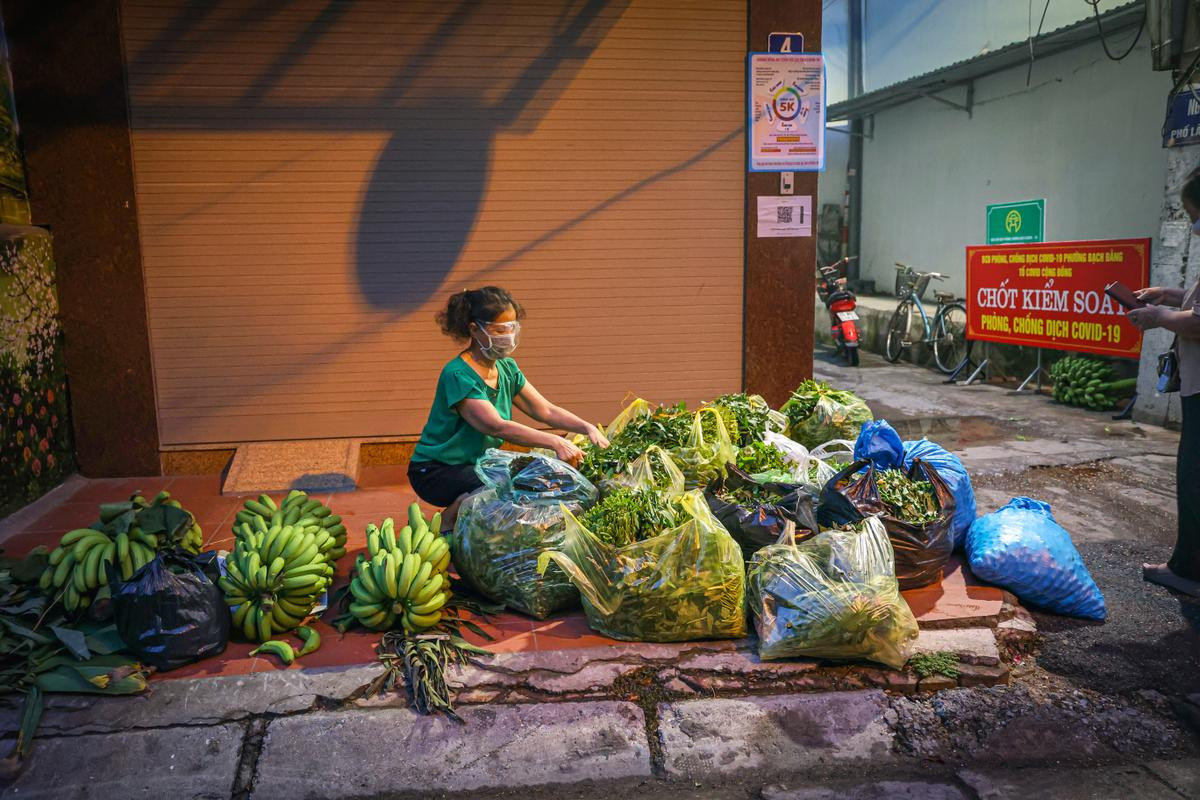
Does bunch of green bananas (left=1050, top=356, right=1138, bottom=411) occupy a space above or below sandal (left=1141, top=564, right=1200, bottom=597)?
above

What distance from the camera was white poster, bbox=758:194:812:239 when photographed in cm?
706

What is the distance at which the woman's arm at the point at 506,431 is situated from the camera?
14.9 feet

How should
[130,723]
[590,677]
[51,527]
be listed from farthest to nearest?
[51,527], [590,677], [130,723]

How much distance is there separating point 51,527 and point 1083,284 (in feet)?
31.3

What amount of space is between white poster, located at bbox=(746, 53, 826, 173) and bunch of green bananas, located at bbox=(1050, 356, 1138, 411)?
4249mm

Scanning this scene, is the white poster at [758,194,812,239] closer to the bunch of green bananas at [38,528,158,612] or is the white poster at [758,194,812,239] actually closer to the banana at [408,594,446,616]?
the banana at [408,594,446,616]

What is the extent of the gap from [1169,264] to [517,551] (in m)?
7.05

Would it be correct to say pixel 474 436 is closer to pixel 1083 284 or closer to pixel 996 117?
pixel 1083 284

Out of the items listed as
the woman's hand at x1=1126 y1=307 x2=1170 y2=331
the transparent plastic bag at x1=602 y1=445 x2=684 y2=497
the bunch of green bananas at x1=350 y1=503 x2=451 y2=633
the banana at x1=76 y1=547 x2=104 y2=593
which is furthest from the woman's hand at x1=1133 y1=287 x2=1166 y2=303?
the banana at x1=76 y1=547 x2=104 y2=593

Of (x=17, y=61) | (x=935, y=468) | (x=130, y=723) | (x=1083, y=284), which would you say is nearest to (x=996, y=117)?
(x=1083, y=284)

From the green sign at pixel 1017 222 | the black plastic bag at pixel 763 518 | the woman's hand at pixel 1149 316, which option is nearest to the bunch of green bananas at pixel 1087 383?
the green sign at pixel 1017 222

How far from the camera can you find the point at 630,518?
3924mm

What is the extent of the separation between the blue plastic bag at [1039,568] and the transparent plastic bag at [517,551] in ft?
Result: 6.83

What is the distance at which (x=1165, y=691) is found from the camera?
3701 millimetres
